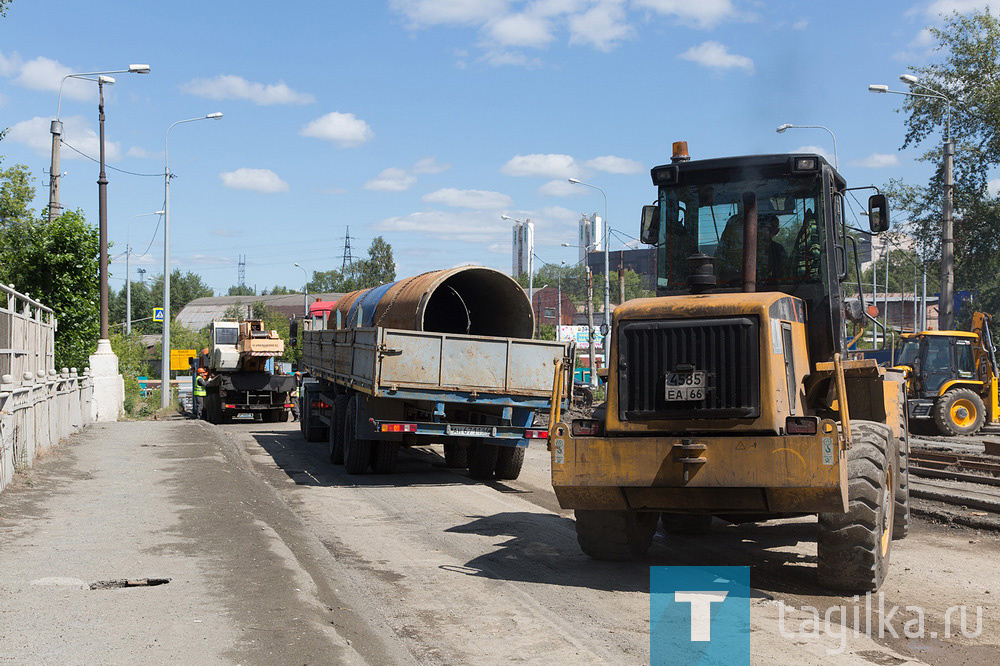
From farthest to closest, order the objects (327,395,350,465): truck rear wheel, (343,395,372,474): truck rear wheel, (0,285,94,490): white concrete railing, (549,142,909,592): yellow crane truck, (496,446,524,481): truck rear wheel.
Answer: (327,395,350,465): truck rear wheel
(343,395,372,474): truck rear wheel
(496,446,524,481): truck rear wheel
(0,285,94,490): white concrete railing
(549,142,909,592): yellow crane truck

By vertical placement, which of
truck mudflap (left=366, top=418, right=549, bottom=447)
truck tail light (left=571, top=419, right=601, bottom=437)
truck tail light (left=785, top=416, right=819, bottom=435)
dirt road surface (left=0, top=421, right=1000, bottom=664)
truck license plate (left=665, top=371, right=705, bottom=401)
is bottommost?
dirt road surface (left=0, top=421, right=1000, bottom=664)

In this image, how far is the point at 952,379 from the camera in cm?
2383

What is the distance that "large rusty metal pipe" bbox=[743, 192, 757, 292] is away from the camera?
27.8 feet

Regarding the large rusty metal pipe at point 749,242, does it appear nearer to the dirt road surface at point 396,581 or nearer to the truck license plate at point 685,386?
the truck license plate at point 685,386

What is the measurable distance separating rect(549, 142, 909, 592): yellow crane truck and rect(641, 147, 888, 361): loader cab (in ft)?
0.04

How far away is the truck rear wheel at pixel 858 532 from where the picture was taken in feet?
24.1

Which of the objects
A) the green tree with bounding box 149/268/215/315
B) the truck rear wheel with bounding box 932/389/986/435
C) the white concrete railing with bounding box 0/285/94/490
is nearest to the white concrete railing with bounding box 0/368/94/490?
the white concrete railing with bounding box 0/285/94/490

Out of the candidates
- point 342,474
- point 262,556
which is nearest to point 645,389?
point 262,556

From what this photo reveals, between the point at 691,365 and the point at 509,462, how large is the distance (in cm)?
811

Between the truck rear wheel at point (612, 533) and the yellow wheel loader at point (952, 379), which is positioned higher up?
the yellow wheel loader at point (952, 379)

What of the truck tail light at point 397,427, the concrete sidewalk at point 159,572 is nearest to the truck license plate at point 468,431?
the truck tail light at point 397,427

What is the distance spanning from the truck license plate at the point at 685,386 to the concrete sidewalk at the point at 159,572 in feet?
9.51

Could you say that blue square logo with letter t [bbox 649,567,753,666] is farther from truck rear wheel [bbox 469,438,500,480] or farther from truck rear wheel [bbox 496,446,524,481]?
truck rear wheel [bbox 469,438,500,480]

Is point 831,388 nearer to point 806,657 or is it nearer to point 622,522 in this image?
point 622,522
